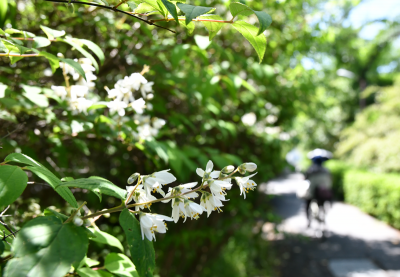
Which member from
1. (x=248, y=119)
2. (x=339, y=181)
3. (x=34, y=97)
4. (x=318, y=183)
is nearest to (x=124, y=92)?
(x=34, y=97)

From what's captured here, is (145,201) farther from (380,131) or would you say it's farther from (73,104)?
(380,131)

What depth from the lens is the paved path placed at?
5.77m

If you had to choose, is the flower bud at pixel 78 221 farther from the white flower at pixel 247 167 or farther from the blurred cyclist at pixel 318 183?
the blurred cyclist at pixel 318 183

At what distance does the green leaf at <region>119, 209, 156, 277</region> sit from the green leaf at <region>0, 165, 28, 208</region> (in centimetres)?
25

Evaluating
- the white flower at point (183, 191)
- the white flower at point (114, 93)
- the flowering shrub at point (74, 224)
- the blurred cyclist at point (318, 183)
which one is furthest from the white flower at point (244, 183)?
the blurred cyclist at point (318, 183)

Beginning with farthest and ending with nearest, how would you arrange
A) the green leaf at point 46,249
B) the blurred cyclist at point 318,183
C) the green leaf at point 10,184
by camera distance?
1. the blurred cyclist at point 318,183
2. the green leaf at point 10,184
3. the green leaf at point 46,249

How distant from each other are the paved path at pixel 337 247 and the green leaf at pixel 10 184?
4.41 m

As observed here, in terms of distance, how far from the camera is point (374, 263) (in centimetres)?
620

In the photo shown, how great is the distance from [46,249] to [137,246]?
0.73 feet

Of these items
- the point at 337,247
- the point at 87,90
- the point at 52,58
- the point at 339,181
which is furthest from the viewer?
the point at 339,181

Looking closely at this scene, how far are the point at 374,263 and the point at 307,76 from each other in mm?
4809

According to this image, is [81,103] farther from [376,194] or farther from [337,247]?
[376,194]

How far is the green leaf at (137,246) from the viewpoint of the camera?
2.50ft

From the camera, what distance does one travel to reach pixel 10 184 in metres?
0.73
